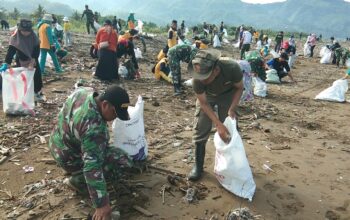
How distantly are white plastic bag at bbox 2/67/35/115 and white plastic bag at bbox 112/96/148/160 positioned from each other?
7.75 ft

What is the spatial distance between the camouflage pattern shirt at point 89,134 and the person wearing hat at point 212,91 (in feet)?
3.64

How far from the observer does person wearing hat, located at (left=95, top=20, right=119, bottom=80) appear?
869 cm

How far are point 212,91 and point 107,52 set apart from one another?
525 centimetres

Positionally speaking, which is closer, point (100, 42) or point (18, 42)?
point (18, 42)

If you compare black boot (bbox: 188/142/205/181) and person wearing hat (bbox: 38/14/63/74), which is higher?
person wearing hat (bbox: 38/14/63/74)

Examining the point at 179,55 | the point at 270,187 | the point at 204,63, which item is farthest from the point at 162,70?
the point at 204,63

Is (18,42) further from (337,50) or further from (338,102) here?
(337,50)

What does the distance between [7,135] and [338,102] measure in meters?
7.62

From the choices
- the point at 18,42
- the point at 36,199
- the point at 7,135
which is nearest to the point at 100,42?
the point at 18,42

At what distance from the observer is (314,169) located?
4777mm

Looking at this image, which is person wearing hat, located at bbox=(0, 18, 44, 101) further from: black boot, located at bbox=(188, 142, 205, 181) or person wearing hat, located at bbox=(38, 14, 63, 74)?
black boot, located at bbox=(188, 142, 205, 181)

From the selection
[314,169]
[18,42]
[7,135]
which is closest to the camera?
[314,169]

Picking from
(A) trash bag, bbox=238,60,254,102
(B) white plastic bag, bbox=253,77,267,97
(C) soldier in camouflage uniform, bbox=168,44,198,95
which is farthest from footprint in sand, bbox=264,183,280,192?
(B) white plastic bag, bbox=253,77,267,97

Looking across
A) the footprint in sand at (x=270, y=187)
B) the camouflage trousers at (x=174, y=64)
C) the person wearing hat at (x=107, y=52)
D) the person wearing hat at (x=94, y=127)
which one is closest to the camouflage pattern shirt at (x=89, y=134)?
the person wearing hat at (x=94, y=127)
